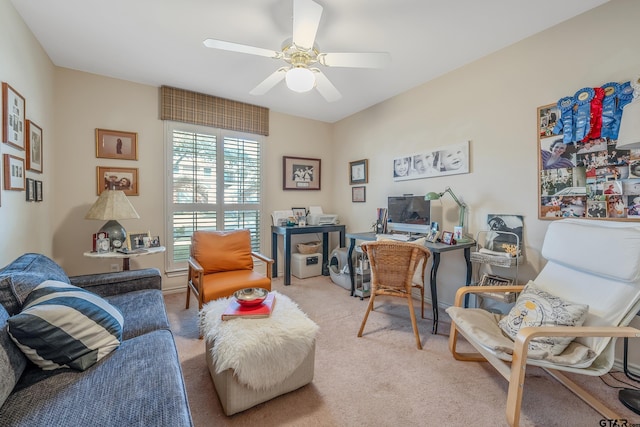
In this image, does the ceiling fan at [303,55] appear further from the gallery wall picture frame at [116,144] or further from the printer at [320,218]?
the printer at [320,218]

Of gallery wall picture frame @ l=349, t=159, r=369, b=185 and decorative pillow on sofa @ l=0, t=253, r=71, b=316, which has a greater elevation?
gallery wall picture frame @ l=349, t=159, r=369, b=185

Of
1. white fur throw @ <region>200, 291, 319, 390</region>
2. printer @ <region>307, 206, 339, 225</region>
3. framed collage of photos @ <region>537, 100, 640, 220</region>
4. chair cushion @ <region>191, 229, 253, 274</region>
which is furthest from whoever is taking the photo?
printer @ <region>307, 206, 339, 225</region>

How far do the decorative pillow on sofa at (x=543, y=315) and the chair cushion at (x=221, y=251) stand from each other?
2277 millimetres

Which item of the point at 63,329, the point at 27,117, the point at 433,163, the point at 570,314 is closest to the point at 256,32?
the point at 27,117

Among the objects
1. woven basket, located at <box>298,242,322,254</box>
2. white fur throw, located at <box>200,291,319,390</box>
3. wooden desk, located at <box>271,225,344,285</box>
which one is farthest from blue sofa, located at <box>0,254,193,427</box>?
woven basket, located at <box>298,242,322,254</box>

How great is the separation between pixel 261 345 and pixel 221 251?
4.86ft

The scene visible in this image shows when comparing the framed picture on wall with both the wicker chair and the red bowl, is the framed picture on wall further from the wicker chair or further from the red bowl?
the wicker chair

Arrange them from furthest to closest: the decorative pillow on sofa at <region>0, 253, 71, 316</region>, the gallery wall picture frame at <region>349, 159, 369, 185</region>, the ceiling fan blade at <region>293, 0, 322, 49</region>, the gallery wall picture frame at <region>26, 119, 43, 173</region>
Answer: the gallery wall picture frame at <region>349, 159, 369, 185</region>
the gallery wall picture frame at <region>26, 119, 43, 173</region>
the ceiling fan blade at <region>293, 0, 322, 49</region>
the decorative pillow on sofa at <region>0, 253, 71, 316</region>

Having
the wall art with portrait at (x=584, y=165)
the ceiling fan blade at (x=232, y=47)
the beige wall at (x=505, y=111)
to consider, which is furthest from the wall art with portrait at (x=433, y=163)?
the ceiling fan blade at (x=232, y=47)

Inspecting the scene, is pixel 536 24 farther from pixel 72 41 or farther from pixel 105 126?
pixel 105 126

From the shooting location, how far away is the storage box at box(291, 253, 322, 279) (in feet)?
13.0

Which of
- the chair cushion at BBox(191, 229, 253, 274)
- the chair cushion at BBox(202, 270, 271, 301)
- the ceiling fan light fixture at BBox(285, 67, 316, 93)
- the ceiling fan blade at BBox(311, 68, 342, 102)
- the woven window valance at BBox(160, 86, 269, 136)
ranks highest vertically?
the woven window valance at BBox(160, 86, 269, 136)

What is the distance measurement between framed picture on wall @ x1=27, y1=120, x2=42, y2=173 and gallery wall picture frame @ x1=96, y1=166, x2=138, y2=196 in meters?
0.61

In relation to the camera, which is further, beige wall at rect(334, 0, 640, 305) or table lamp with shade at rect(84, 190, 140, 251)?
table lamp with shade at rect(84, 190, 140, 251)
